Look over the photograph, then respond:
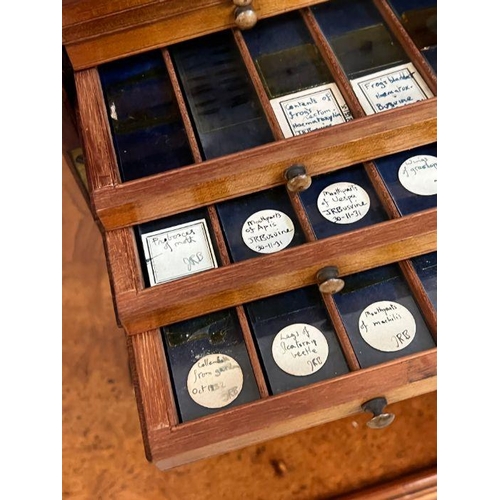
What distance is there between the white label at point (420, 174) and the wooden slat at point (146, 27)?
26 centimetres

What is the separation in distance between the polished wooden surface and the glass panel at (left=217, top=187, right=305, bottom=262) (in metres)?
0.38

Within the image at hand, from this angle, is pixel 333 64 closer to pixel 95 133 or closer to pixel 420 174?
pixel 420 174

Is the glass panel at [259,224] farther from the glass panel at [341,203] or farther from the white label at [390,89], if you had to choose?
the white label at [390,89]

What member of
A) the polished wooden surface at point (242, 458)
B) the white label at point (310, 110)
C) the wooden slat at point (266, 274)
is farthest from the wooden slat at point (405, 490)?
the white label at point (310, 110)

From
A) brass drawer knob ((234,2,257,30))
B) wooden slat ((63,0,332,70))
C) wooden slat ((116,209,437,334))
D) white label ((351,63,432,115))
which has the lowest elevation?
wooden slat ((116,209,437,334))

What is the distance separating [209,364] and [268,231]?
16 cm

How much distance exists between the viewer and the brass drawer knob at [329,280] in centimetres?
63

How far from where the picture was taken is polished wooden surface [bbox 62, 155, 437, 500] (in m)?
0.87

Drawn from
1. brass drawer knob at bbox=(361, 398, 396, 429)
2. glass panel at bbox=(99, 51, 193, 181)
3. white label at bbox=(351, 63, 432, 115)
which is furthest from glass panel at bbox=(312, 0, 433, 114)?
brass drawer knob at bbox=(361, 398, 396, 429)

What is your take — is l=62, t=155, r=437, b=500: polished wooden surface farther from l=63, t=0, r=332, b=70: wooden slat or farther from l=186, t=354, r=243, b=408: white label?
l=63, t=0, r=332, b=70: wooden slat

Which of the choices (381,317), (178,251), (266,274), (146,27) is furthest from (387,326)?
(146,27)

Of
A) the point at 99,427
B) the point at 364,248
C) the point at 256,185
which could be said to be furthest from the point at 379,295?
the point at 99,427
